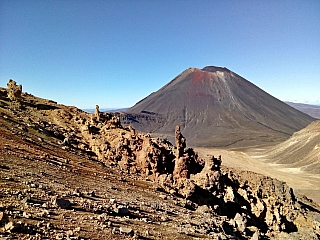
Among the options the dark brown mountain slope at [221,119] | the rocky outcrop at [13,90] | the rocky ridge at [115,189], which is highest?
the dark brown mountain slope at [221,119]

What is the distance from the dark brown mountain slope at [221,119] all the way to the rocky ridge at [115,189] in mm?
89694

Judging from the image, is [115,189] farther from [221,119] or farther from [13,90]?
[221,119]

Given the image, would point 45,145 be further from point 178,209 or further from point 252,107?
point 252,107

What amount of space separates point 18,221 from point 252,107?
18158cm

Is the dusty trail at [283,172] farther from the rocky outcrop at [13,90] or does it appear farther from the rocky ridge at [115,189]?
the rocky outcrop at [13,90]

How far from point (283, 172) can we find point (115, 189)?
5813cm

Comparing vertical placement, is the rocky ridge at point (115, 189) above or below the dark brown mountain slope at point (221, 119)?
below

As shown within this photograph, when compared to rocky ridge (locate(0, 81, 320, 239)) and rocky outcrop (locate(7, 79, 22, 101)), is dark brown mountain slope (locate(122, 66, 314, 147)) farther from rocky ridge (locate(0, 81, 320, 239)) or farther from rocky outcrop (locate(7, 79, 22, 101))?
rocky outcrop (locate(7, 79, 22, 101))

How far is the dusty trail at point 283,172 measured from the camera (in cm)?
4947

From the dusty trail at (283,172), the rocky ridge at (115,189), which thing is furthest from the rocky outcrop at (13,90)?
the dusty trail at (283,172)

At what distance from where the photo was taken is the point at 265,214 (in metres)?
19.2

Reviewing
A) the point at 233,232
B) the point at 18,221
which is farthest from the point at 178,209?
the point at 18,221

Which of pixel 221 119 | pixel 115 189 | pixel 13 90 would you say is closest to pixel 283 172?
pixel 13 90

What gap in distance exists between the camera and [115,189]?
13055 millimetres
